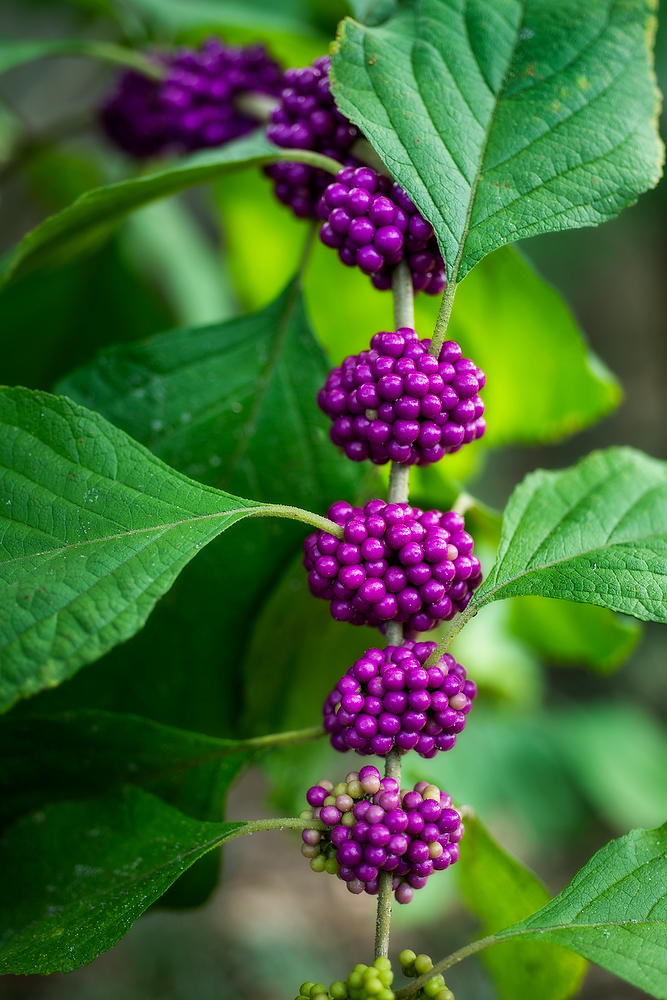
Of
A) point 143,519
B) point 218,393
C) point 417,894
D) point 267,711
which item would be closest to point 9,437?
point 143,519

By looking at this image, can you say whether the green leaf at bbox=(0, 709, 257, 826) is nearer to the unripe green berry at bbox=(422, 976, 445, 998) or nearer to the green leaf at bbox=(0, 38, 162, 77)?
the unripe green berry at bbox=(422, 976, 445, 998)

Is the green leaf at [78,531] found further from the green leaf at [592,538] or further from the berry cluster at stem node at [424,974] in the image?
the berry cluster at stem node at [424,974]

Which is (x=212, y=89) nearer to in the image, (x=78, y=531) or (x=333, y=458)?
(x=333, y=458)

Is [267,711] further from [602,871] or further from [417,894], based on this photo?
[417,894]

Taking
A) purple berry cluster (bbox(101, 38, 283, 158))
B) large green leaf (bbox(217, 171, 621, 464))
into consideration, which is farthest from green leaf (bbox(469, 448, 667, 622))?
purple berry cluster (bbox(101, 38, 283, 158))

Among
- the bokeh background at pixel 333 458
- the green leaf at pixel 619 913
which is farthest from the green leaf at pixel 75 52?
the green leaf at pixel 619 913

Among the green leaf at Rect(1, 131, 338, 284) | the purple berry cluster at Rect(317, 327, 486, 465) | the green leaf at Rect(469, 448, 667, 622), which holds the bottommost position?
the green leaf at Rect(469, 448, 667, 622)
